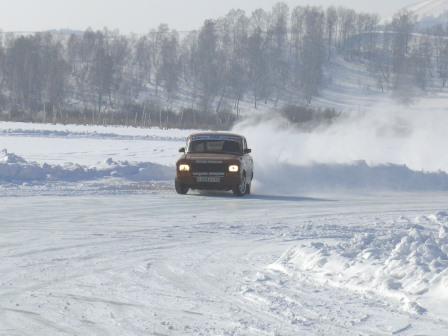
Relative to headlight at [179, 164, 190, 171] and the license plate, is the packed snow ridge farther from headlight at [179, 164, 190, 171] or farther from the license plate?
headlight at [179, 164, 190, 171]

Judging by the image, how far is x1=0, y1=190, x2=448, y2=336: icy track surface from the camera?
7621 millimetres

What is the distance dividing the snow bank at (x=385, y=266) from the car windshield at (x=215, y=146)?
10888 millimetres

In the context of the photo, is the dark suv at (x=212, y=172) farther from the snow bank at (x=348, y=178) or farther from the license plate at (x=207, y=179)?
the snow bank at (x=348, y=178)

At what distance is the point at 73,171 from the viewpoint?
84.7ft

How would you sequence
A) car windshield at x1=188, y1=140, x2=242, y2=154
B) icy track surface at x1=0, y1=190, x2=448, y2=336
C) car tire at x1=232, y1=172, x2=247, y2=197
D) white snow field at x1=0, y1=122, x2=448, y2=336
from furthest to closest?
1. car windshield at x1=188, y1=140, x2=242, y2=154
2. car tire at x1=232, y1=172, x2=247, y2=197
3. white snow field at x1=0, y1=122, x2=448, y2=336
4. icy track surface at x1=0, y1=190, x2=448, y2=336

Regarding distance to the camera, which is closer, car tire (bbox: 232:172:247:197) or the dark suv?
the dark suv

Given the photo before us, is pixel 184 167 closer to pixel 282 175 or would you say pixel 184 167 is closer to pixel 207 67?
pixel 282 175

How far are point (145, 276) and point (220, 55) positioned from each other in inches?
4422

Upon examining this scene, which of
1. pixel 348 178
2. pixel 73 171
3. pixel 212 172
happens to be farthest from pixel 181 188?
pixel 348 178

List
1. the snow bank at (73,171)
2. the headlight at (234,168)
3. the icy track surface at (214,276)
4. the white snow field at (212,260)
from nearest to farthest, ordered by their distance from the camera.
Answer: the icy track surface at (214,276), the white snow field at (212,260), the headlight at (234,168), the snow bank at (73,171)

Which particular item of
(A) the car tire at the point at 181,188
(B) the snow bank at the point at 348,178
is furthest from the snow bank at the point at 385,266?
(B) the snow bank at the point at 348,178

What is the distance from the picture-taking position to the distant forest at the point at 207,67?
10600 cm

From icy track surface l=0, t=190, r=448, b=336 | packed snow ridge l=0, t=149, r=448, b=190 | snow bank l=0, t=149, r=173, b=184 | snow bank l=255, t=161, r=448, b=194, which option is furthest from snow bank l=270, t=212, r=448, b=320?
snow bank l=255, t=161, r=448, b=194

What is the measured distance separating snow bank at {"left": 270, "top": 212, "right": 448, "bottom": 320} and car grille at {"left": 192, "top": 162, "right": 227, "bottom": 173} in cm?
966
